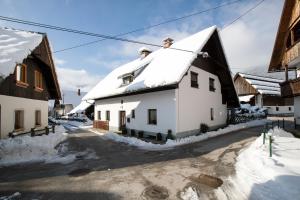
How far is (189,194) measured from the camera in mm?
6023

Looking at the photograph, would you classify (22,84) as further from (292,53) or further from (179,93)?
(292,53)

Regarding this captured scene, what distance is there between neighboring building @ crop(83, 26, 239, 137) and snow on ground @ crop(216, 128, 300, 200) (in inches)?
265

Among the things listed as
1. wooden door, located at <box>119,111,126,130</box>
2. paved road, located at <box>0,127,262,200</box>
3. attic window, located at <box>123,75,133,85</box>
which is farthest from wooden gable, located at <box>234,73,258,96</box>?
paved road, located at <box>0,127,262,200</box>

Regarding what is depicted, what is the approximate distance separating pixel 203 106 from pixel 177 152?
7984 mm

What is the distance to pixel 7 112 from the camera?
1177 cm

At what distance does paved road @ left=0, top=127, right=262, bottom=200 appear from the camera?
623 cm

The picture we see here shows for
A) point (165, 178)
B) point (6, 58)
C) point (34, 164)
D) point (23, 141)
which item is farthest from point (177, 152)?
point (6, 58)

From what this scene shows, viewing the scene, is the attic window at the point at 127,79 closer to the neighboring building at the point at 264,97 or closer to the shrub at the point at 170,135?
the shrub at the point at 170,135

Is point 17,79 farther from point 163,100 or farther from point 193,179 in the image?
point 193,179

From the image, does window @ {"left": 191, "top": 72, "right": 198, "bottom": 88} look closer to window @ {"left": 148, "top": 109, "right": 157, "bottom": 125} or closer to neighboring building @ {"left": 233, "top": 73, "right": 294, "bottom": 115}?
window @ {"left": 148, "top": 109, "right": 157, "bottom": 125}

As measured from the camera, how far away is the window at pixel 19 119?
13398 millimetres

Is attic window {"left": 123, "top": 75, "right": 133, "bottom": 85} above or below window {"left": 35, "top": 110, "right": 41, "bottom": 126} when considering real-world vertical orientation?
above

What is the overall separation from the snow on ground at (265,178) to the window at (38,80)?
1473cm

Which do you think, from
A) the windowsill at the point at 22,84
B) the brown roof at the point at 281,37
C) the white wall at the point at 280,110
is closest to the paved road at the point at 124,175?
the windowsill at the point at 22,84
